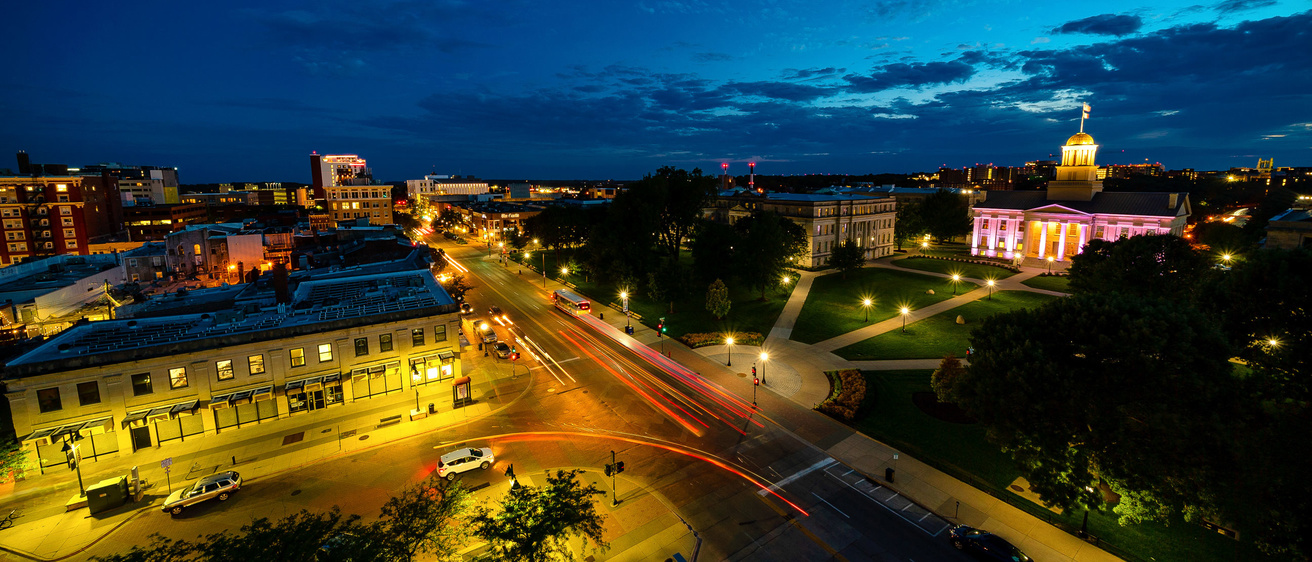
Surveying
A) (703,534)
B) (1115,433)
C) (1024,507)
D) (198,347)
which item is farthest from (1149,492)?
(198,347)

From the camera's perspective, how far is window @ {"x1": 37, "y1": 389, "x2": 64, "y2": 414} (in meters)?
26.8

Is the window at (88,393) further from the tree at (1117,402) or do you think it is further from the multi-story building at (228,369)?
the tree at (1117,402)

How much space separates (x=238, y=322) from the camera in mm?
33750

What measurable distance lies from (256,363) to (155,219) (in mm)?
130806

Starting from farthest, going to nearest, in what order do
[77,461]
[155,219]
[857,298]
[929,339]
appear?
[155,219], [857,298], [929,339], [77,461]

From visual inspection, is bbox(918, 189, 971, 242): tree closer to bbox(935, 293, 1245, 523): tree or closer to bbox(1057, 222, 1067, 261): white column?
bbox(1057, 222, 1067, 261): white column

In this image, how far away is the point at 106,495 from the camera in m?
23.7

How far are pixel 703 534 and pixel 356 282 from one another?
38848 mm

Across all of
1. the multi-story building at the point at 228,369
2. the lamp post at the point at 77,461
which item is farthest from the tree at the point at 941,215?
the lamp post at the point at 77,461

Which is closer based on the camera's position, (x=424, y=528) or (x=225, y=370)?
(x=424, y=528)

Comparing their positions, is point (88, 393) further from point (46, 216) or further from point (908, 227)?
point (908, 227)

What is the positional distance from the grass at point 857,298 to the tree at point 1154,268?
721 inches

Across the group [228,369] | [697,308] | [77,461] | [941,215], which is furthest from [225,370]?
[941,215]

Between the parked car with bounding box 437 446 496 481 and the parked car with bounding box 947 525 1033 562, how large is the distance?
74.5 ft
